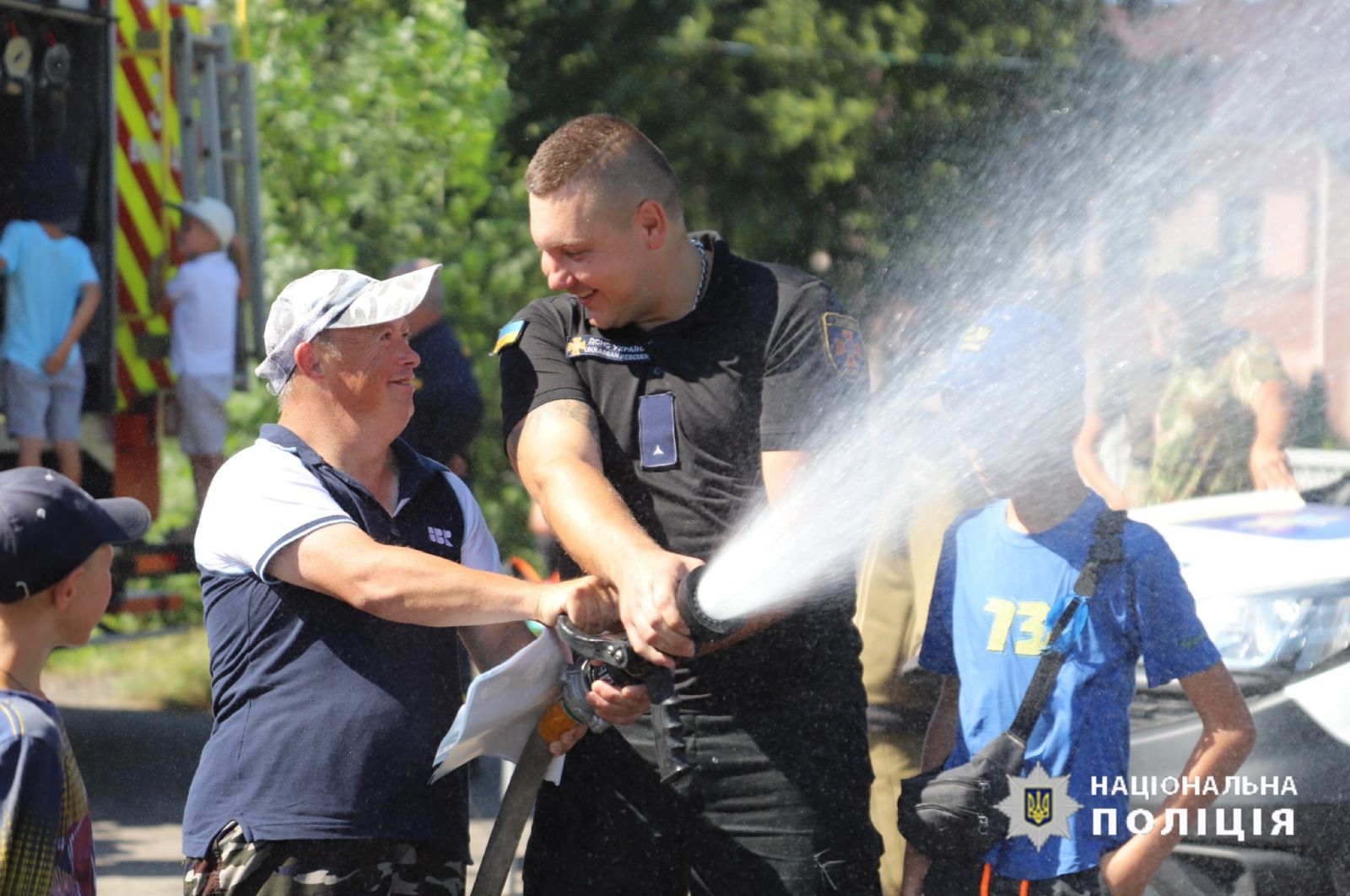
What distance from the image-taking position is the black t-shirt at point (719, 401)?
9.92ft

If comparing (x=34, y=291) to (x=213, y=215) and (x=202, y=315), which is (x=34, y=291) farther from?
(x=213, y=215)

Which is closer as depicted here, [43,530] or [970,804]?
[43,530]

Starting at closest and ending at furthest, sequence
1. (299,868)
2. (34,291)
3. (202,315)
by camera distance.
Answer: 1. (299,868)
2. (34,291)
3. (202,315)

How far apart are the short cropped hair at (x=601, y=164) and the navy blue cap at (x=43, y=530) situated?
3.37 feet

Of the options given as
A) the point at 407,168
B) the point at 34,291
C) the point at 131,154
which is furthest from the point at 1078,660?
the point at 407,168

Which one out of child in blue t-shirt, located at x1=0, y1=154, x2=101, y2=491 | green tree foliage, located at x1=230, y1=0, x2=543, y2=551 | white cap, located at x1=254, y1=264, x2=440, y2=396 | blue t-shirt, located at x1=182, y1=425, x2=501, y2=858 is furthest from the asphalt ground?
green tree foliage, located at x1=230, y1=0, x2=543, y2=551

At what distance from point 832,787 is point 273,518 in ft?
3.84

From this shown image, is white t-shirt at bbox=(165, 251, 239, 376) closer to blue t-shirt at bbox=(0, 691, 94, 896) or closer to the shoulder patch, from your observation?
the shoulder patch

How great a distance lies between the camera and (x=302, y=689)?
2705mm

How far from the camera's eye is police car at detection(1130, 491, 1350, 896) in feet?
12.7

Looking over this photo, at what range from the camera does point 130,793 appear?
22.4ft

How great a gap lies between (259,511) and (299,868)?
0.60m

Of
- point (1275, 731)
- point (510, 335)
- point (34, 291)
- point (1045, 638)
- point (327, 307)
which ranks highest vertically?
point (327, 307)

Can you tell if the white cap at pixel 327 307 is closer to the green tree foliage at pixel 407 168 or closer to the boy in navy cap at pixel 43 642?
the boy in navy cap at pixel 43 642
